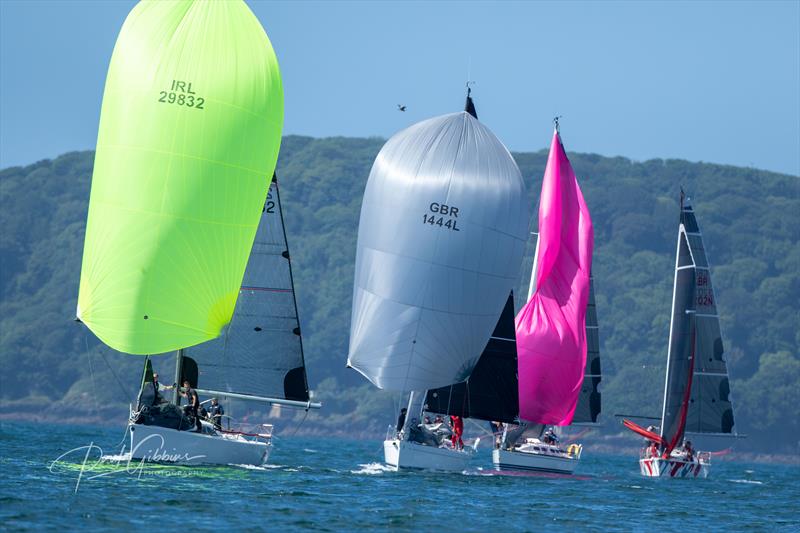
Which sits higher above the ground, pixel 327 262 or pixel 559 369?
pixel 327 262

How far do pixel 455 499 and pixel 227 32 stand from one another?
1099 cm

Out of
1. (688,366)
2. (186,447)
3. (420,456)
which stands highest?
(688,366)

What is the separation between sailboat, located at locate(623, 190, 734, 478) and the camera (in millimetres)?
47312

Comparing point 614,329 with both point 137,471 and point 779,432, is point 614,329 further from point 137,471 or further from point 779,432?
point 137,471

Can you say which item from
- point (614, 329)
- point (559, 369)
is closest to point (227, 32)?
point (559, 369)

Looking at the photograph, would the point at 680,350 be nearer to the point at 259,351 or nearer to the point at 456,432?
the point at 456,432

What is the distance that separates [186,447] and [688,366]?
832 inches

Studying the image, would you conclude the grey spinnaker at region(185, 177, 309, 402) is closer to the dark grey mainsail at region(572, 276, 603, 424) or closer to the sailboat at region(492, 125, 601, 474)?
the sailboat at region(492, 125, 601, 474)

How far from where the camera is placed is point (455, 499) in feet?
101

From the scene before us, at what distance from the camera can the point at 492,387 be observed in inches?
1531

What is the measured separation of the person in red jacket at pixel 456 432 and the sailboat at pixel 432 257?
5.24ft

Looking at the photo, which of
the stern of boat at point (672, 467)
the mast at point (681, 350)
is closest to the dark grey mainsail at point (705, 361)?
the mast at point (681, 350)

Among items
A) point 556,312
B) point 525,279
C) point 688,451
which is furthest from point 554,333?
point 525,279

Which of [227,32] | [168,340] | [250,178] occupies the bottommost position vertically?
[168,340]
